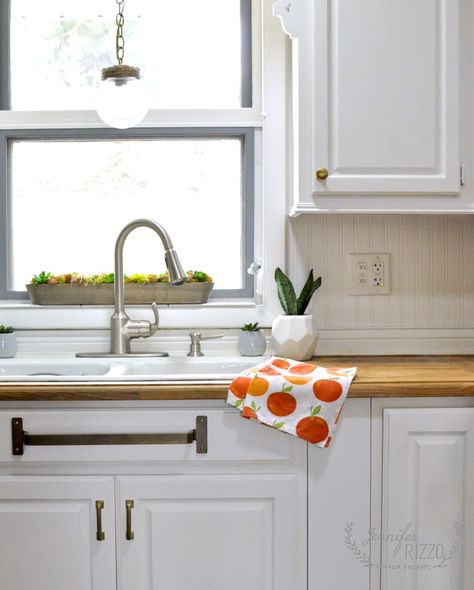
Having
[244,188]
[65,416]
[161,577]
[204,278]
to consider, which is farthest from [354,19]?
[161,577]

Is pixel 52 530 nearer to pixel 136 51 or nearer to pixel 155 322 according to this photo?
pixel 155 322

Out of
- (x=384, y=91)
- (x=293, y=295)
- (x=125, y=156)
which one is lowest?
(x=293, y=295)

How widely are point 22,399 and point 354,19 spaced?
1289mm

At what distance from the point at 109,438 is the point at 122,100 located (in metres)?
0.99

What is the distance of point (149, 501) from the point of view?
1.64 metres

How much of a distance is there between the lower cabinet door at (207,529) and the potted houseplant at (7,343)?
26.2 inches

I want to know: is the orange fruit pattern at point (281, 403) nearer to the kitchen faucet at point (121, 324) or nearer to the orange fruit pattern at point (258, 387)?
the orange fruit pattern at point (258, 387)

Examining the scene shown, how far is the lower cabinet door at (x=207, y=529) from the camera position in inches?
64.4

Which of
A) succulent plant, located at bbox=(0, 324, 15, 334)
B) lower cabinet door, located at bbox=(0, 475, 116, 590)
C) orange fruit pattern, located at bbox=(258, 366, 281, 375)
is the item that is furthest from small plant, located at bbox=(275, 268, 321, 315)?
succulent plant, located at bbox=(0, 324, 15, 334)

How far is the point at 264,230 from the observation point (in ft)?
7.13

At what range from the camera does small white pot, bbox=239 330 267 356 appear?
6.83ft

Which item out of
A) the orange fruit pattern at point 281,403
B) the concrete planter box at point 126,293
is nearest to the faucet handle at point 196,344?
the concrete planter box at point 126,293

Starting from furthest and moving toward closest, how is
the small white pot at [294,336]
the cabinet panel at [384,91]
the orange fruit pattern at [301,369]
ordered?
the small white pot at [294,336]
the cabinet panel at [384,91]
the orange fruit pattern at [301,369]

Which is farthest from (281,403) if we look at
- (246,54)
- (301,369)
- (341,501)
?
(246,54)
